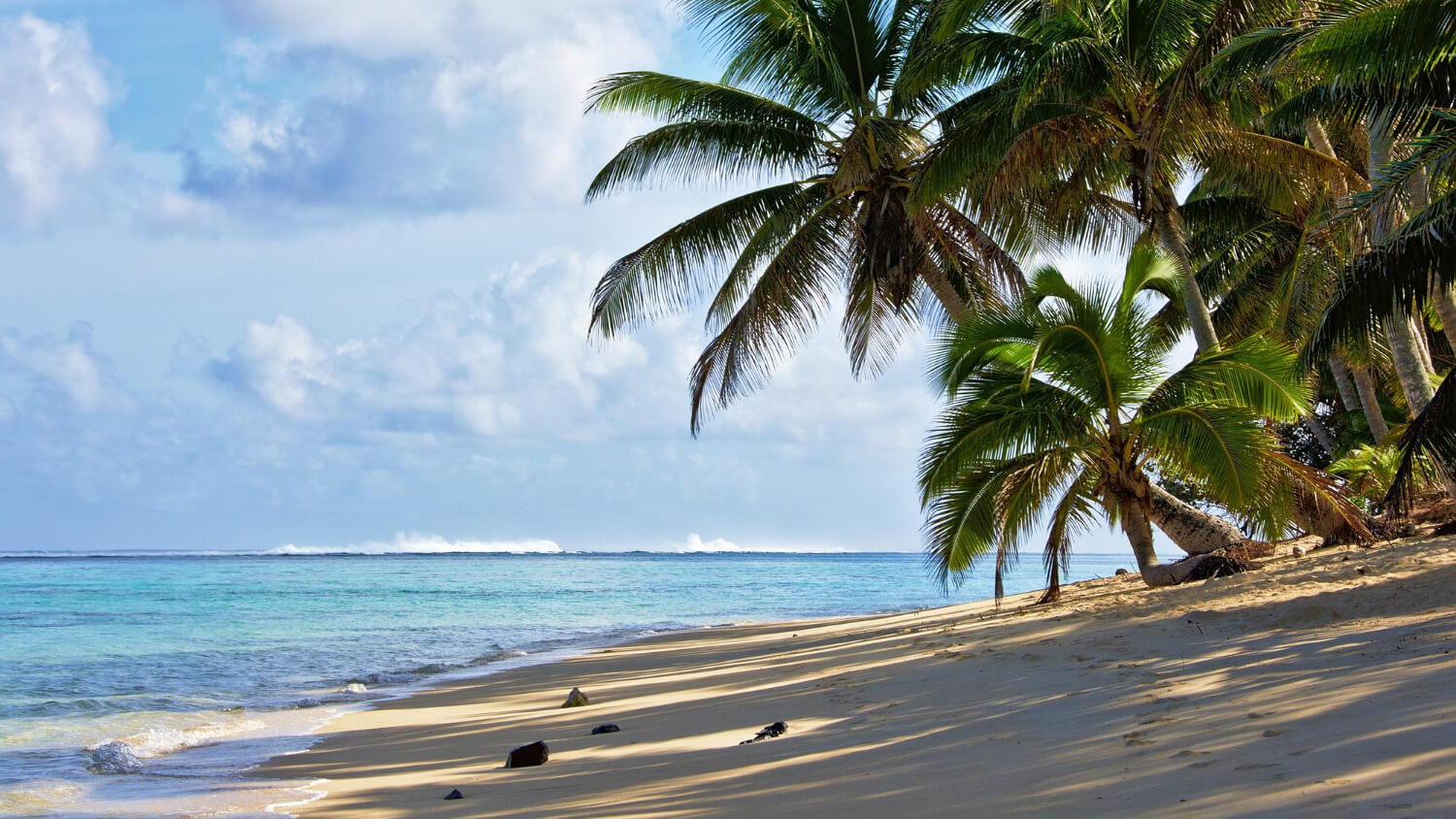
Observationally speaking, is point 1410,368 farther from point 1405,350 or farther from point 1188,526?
point 1188,526

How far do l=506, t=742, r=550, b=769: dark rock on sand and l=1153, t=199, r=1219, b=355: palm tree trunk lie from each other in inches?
323

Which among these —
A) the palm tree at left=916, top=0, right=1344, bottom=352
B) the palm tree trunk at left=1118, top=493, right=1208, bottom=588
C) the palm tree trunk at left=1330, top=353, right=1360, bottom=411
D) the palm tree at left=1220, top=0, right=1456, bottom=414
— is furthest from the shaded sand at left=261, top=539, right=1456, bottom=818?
the palm tree trunk at left=1330, top=353, right=1360, bottom=411

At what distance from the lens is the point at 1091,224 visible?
15.5 m

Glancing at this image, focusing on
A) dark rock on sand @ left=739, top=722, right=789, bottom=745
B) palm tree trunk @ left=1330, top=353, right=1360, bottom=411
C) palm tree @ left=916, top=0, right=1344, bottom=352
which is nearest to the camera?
dark rock on sand @ left=739, top=722, right=789, bottom=745

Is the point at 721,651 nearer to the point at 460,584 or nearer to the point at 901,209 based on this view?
the point at 901,209

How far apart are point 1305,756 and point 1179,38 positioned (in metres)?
9.81

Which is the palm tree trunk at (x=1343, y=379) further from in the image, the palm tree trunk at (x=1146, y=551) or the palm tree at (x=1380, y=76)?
the palm tree at (x=1380, y=76)

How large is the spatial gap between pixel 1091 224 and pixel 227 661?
1443 cm

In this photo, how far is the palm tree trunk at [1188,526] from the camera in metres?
11.2

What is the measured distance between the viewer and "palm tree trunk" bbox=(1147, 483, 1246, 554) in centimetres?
1117

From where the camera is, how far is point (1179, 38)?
449 inches

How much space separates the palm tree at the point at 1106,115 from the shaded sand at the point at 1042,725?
14.9ft

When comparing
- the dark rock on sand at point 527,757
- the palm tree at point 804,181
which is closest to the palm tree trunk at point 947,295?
the palm tree at point 804,181

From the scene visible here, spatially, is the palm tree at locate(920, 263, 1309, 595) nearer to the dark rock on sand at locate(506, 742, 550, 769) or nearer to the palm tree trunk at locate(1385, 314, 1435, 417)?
the palm tree trunk at locate(1385, 314, 1435, 417)
